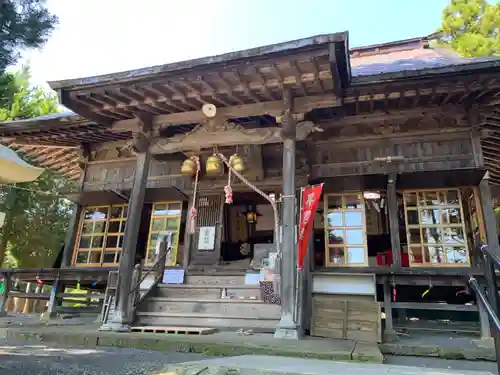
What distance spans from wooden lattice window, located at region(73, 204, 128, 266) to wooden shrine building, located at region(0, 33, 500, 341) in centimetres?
4

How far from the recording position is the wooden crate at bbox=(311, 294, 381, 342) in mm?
6055

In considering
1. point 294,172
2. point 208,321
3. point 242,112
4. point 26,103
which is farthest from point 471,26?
point 26,103

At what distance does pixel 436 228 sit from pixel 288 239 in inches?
157

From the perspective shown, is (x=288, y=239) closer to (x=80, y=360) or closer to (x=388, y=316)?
(x=388, y=316)

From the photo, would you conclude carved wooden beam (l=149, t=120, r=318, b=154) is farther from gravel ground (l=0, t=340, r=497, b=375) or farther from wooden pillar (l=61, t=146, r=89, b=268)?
wooden pillar (l=61, t=146, r=89, b=268)

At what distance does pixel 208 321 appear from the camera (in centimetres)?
655

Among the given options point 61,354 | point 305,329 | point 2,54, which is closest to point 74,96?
point 2,54

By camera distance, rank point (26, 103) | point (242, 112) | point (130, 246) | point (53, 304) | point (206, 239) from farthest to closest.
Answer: point (26, 103)
point (206, 239)
point (53, 304)
point (242, 112)
point (130, 246)

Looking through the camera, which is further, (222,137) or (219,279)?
(219,279)

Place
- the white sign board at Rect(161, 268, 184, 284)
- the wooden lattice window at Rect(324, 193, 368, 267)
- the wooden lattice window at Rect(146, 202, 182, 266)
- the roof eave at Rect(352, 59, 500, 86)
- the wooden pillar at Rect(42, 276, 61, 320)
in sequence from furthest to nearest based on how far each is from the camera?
the wooden lattice window at Rect(146, 202, 182, 266)
the wooden pillar at Rect(42, 276, 61, 320)
the white sign board at Rect(161, 268, 184, 284)
the wooden lattice window at Rect(324, 193, 368, 267)
the roof eave at Rect(352, 59, 500, 86)

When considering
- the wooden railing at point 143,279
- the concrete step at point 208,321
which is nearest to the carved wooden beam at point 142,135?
the wooden railing at point 143,279

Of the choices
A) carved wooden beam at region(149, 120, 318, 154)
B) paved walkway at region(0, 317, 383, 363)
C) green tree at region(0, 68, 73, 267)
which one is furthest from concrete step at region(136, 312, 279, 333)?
green tree at region(0, 68, 73, 267)

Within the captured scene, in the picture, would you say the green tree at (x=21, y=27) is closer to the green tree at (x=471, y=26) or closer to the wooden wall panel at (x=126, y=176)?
the wooden wall panel at (x=126, y=176)

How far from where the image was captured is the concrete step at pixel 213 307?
6453 mm
